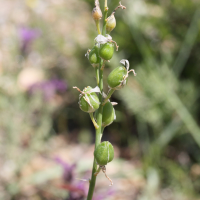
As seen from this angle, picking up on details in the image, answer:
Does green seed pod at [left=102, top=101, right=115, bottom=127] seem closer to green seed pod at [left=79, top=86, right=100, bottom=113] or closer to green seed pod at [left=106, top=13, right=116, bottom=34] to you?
green seed pod at [left=79, top=86, right=100, bottom=113]

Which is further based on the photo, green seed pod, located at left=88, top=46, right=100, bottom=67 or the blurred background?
the blurred background

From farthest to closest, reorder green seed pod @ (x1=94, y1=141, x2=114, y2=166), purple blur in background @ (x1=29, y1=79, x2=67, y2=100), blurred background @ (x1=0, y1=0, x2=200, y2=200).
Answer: purple blur in background @ (x1=29, y1=79, x2=67, y2=100) < blurred background @ (x1=0, y1=0, x2=200, y2=200) < green seed pod @ (x1=94, y1=141, x2=114, y2=166)

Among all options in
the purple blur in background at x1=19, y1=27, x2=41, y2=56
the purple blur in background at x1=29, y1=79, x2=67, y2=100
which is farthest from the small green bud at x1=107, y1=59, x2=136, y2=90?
the purple blur in background at x1=19, y1=27, x2=41, y2=56

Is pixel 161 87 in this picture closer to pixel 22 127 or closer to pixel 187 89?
pixel 187 89

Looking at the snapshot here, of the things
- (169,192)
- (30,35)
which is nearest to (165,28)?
(30,35)

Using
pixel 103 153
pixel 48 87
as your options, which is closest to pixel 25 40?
pixel 48 87

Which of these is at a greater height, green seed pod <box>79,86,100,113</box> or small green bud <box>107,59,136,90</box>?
small green bud <box>107,59,136,90</box>

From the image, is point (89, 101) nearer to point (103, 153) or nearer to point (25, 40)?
point (103, 153)

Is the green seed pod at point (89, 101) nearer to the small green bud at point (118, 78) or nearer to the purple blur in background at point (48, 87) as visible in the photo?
the small green bud at point (118, 78)

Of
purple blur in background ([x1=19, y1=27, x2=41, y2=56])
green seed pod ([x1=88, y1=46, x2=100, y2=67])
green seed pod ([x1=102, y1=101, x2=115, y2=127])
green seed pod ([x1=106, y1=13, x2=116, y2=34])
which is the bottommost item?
green seed pod ([x1=102, y1=101, x2=115, y2=127])
